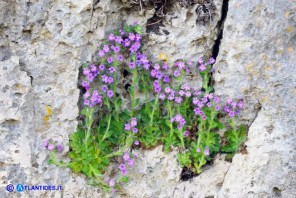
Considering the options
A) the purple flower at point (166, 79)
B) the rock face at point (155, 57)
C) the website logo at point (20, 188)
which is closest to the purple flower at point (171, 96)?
the purple flower at point (166, 79)

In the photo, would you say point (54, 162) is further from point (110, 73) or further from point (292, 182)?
point (292, 182)

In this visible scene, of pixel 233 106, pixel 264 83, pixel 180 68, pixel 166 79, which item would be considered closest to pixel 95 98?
pixel 166 79

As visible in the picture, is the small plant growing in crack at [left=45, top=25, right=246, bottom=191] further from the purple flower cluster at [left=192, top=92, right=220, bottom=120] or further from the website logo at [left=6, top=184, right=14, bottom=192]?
the website logo at [left=6, top=184, right=14, bottom=192]

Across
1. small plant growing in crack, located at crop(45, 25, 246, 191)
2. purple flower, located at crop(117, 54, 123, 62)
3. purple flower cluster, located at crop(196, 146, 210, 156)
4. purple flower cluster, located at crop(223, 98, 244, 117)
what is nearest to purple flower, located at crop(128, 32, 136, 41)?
small plant growing in crack, located at crop(45, 25, 246, 191)

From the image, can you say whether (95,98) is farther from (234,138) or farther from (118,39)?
(234,138)

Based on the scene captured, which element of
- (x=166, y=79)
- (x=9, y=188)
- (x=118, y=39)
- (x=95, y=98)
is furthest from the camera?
(x=166, y=79)

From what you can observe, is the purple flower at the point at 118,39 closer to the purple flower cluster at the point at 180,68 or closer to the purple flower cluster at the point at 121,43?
the purple flower cluster at the point at 121,43
